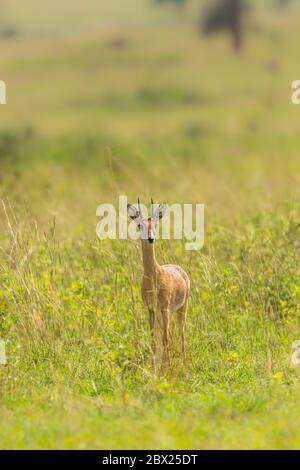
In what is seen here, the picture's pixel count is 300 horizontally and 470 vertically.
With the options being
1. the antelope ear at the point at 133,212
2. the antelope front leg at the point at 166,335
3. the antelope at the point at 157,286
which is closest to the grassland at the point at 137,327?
the antelope front leg at the point at 166,335

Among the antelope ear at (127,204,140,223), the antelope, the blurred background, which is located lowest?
the antelope

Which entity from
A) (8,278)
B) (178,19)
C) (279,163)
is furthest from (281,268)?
(178,19)

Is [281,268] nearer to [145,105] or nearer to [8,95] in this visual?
[145,105]

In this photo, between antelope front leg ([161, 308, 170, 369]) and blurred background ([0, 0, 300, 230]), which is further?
blurred background ([0, 0, 300, 230])

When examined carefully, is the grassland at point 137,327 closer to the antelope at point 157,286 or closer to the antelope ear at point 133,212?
the antelope at point 157,286

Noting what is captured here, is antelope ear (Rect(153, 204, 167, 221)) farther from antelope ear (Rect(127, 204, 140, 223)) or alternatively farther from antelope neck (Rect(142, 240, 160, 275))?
antelope neck (Rect(142, 240, 160, 275))

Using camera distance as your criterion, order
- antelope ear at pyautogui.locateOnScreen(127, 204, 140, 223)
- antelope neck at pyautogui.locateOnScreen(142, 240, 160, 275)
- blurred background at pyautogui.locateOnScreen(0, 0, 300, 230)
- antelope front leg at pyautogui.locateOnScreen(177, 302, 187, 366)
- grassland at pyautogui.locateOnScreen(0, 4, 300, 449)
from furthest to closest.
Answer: blurred background at pyautogui.locateOnScreen(0, 0, 300, 230) < antelope front leg at pyautogui.locateOnScreen(177, 302, 187, 366) < antelope neck at pyautogui.locateOnScreen(142, 240, 160, 275) < antelope ear at pyautogui.locateOnScreen(127, 204, 140, 223) < grassland at pyautogui.locateOnScreen(0, 4, 300, 449)

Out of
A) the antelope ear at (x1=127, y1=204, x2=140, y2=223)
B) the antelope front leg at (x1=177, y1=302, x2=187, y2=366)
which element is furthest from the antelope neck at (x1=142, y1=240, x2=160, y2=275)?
the antelope front leg at (x1=177, y1=302, x2=187, y2=366)

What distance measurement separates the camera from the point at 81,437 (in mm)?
6340

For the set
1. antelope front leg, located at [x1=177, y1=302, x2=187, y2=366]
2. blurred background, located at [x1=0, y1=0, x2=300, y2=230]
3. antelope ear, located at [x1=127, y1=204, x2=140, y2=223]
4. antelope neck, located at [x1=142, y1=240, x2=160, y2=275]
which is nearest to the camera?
antelope ear, located at [x1=127, y1=204, x2=140, y2=223]

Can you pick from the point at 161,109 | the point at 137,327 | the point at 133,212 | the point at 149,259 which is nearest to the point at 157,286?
the point at 149,259

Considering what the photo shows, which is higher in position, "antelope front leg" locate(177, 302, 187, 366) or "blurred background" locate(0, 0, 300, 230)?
"blurred background" locate(0, 0, 300, 230)
